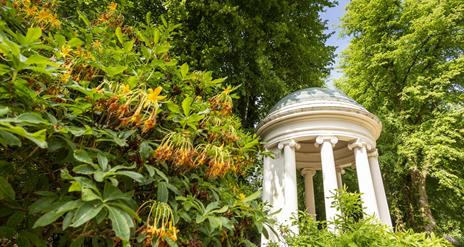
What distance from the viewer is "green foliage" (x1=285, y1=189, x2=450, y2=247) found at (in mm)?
3939

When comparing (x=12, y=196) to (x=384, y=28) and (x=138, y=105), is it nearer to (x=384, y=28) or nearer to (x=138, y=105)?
(x=138, y=105)

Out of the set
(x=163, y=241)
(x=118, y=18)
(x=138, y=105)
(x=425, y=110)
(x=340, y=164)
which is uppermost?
(x=425, y=110)

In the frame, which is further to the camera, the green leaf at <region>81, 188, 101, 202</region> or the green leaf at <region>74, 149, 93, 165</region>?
the green leaf at <region>74, 149, 93, 165</region>

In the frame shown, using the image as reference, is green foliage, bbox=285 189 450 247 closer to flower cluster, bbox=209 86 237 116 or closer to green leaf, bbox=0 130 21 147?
flower cluster, bbox=209 86 237 116

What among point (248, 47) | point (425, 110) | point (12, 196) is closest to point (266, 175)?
point (248, 47)

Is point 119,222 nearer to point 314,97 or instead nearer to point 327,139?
point 327,139

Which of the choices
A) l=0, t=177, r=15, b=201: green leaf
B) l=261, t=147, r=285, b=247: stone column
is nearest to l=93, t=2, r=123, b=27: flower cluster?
l=0, t=177, r=15, b=201: green leaf

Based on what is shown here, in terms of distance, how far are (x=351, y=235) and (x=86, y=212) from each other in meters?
3.24

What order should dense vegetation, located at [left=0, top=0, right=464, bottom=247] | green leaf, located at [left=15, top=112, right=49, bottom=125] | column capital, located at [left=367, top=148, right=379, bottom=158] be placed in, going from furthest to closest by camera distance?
column capital, located at [left=367, top=148, right=379, bottom=158] → dense vegetation, located at [left=0, top=0, right=464, bottom=247] → green leaf, located at [left=15, top=112, right=49, bottom=125]

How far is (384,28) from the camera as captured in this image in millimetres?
20484

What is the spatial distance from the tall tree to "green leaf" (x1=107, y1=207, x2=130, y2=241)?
17.0m

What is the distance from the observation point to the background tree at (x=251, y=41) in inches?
469

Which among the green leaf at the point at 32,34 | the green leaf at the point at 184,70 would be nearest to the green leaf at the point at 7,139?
the green leaf at the point at 32,34

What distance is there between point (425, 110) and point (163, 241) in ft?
66.5
